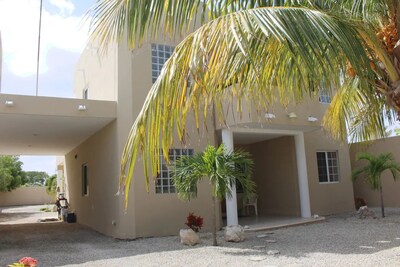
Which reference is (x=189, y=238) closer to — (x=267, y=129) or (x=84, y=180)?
(x=267, y=129)

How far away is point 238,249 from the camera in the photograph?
401 inches

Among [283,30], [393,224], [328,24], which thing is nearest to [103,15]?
[283,30]

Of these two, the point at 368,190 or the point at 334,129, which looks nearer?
the point at 334,129

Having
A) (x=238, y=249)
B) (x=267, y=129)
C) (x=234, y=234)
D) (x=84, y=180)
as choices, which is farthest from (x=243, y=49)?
(x=84, y=180)

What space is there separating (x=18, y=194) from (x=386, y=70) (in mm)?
44117

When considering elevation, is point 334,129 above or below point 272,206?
above

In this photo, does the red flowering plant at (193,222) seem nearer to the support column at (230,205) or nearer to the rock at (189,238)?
the rock at (189,238)

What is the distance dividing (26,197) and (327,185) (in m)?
35.7

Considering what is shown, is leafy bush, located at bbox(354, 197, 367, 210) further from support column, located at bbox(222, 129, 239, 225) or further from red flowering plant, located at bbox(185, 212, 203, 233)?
red flowering plant, located at bbox(185, 212, 203, 233)

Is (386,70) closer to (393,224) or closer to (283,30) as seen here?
(283,30)

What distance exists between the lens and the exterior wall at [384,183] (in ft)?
64.8

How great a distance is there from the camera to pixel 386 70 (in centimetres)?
481

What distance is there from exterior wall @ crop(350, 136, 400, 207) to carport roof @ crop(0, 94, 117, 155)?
1318 cm

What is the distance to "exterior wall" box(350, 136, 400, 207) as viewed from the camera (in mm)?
19750
